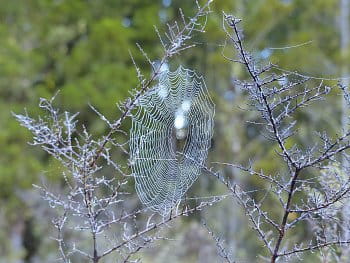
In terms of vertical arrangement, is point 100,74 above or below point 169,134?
above

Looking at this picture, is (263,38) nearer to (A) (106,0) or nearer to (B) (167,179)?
A: (A) (106,0)

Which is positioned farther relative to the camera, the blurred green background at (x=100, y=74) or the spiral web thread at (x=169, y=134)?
the blurred green background at (x=100, y=74)

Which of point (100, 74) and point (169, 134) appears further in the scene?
point (100, 74)

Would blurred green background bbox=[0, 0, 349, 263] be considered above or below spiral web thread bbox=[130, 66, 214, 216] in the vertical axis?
above

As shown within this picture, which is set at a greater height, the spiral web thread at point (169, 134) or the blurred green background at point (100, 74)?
the blurred green background at point (100, 74)

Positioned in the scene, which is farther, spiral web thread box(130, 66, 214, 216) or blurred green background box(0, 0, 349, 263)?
blurred green background box(0, 0, 349, 263)
